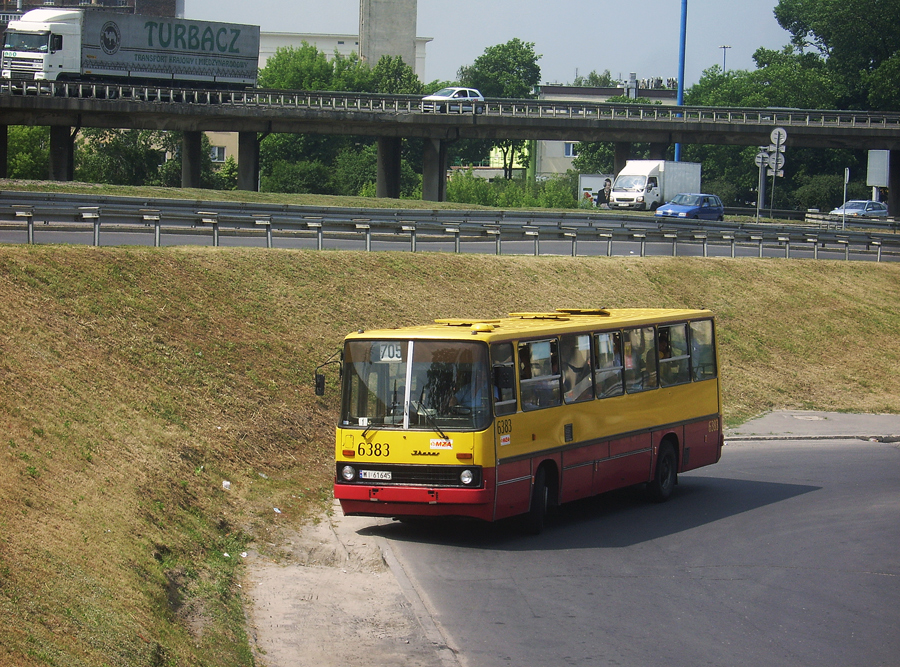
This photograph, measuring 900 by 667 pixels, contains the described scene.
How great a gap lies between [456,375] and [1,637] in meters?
6.77

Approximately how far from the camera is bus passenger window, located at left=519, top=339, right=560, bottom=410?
13.7 metres

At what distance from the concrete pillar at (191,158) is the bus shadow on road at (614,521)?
53.9 metres

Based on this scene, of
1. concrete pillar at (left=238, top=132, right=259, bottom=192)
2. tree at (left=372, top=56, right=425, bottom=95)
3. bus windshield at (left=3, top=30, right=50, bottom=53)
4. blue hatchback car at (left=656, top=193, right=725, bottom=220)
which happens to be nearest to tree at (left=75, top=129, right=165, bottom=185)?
concrete pillar at (left=238, top=132, right=259, bottom=192)

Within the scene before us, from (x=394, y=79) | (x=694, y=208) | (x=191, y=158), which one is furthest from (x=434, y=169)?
(x=394, y=79)

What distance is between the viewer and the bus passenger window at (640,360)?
1590 centimetres

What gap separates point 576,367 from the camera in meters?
14.7

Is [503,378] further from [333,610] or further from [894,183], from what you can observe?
[894,183]

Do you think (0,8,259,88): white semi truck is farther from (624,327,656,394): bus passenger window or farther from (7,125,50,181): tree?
(624,327,656,394): bus passenger window

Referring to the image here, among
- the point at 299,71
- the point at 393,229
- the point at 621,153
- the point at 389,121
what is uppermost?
the point at 299,71

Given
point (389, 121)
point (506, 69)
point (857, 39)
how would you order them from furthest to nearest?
point (506, 69) → point (857, 39) → point (389, 121)

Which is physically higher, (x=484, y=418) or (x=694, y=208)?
(x=694, y=208)

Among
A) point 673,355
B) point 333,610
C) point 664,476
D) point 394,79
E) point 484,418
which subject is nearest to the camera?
point 333,610

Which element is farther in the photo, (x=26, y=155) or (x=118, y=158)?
(x=118, y=158)

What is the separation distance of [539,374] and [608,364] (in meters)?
1.79
